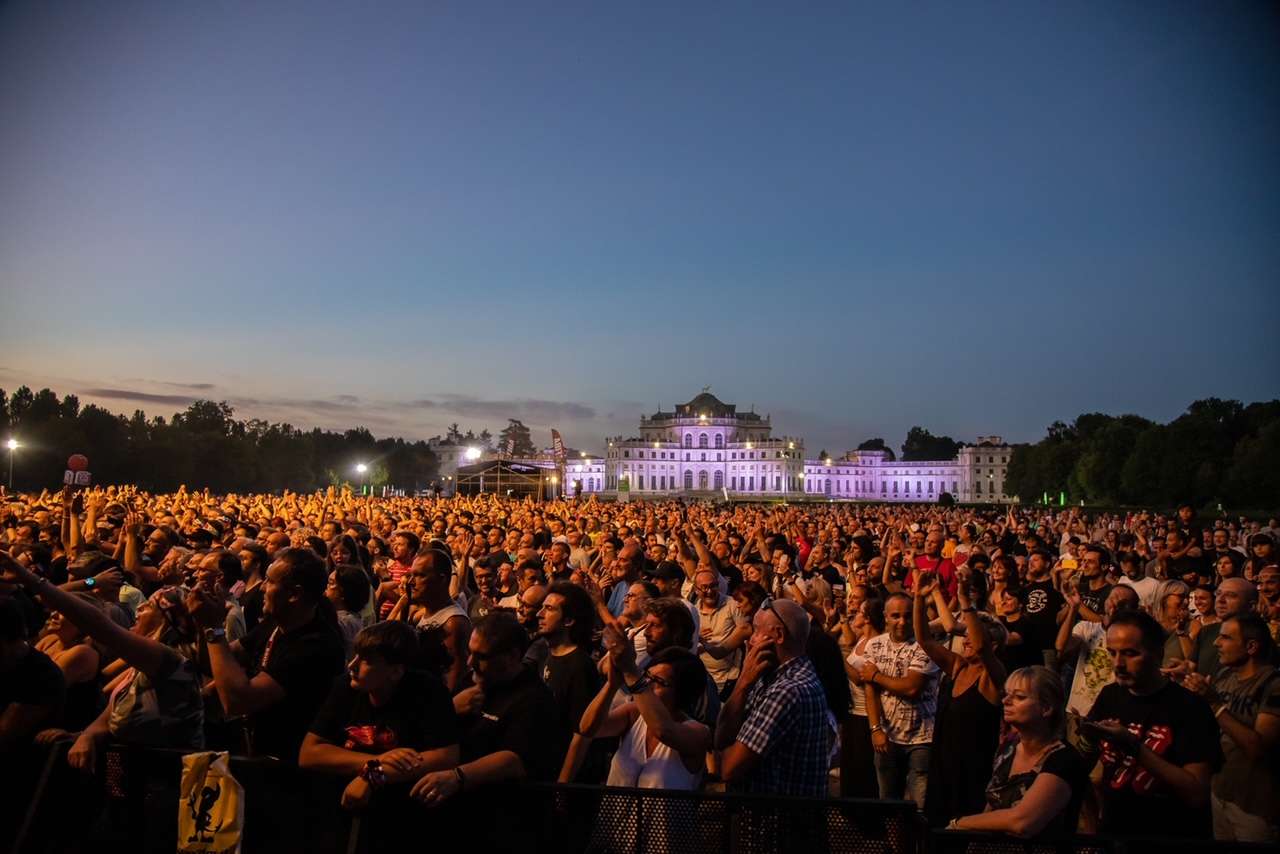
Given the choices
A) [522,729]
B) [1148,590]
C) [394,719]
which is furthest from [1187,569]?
[394,719]

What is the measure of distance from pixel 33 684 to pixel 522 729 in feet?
7.33

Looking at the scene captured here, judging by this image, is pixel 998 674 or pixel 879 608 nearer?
pixel 998 674

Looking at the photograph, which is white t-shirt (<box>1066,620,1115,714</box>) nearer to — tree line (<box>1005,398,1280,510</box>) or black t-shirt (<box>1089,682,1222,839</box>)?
black t-shirt (<box>1089,682,1222,839</box>)

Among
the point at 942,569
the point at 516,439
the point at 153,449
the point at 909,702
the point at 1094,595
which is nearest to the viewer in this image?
the point at 909,702

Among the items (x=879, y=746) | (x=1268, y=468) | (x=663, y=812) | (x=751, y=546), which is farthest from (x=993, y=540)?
(x=1268, y=468)

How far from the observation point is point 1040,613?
789cm

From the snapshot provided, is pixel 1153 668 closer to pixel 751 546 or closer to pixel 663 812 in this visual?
pixel 663 812

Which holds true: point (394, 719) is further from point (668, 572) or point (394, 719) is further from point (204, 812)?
point (668, 572)

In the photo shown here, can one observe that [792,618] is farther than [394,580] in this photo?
No

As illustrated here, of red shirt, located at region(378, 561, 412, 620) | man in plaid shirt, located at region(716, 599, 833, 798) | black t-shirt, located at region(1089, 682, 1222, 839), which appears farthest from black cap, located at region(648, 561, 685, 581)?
black t-shirt, located at region(1089, 682, 1222, 839)

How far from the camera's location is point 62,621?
5.12 meters

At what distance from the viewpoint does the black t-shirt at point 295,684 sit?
436 centimetres

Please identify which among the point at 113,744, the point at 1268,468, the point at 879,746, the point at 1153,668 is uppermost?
the point at 1268,468

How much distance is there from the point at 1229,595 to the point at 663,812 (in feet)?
16.7
